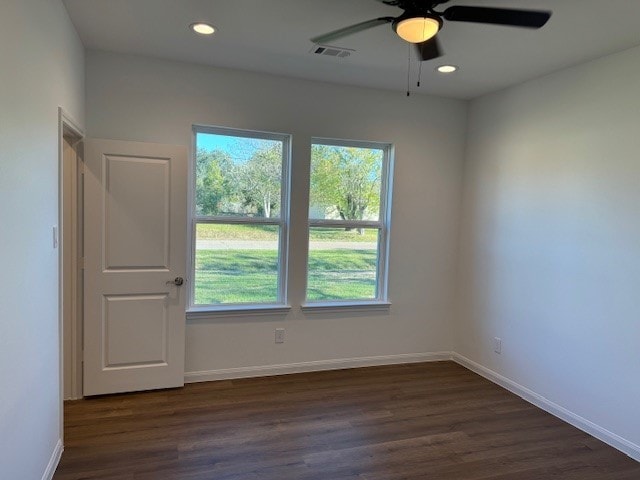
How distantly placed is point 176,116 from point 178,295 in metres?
1.43

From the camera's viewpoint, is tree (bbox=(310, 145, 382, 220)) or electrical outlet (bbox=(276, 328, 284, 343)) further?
tree (bbox=(310, 145, 382, 220))

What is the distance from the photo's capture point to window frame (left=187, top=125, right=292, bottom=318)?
361 cm

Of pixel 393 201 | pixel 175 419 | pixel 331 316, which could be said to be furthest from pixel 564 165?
pixel 175 419

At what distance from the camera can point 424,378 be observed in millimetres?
3932

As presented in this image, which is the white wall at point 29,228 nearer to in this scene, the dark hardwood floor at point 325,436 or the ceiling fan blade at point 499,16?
the dark hardwood floor at point 325,436

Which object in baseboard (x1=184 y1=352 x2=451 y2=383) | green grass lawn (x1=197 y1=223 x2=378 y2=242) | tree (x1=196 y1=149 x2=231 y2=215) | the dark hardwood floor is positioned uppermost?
tree (x1=196 y1=149 x2=231 y2=215)

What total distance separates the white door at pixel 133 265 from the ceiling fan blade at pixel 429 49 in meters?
1.91

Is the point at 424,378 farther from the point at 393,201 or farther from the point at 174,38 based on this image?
the point at 174,38

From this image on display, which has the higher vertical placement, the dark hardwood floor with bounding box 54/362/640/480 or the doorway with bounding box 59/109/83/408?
the doorway with bounding box 59/109/83/408

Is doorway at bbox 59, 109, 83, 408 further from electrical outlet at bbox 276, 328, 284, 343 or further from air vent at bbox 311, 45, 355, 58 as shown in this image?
air vent at bbox 311, 45, 355, 58

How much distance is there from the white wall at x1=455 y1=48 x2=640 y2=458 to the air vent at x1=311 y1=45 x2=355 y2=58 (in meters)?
1.61

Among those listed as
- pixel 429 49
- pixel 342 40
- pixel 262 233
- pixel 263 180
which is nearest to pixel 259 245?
pixel 262 233

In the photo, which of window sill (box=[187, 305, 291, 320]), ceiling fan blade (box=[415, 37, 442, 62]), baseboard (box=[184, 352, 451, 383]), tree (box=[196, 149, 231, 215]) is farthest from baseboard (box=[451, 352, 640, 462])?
tree (box=[196, 149, 231, 215])

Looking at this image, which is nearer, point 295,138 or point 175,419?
point 175,419
